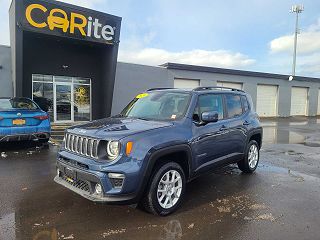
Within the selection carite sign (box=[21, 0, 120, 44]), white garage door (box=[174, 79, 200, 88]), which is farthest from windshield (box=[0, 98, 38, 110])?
white garage door (box=[174, 79, 200, 88])

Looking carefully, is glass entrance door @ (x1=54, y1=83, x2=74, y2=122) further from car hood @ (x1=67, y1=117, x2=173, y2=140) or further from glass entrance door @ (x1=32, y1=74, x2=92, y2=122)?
car hood @ (x1=67, y1=117, x2=173, y2=140)

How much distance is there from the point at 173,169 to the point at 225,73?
21475mm

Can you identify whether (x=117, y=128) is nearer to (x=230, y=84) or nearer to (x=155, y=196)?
(x=155, y=196)

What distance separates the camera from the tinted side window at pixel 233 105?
6326mm

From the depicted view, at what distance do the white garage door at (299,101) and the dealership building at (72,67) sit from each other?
11734 millimetres

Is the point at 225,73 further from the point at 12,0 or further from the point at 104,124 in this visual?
the point at 104,124

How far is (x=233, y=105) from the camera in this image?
6.52m

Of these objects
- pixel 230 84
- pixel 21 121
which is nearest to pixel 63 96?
pixel 21 121

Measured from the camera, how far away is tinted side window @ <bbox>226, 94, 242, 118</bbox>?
6.33 m

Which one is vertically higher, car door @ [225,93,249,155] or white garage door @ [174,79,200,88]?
white garage door @ [174,79,200,88]

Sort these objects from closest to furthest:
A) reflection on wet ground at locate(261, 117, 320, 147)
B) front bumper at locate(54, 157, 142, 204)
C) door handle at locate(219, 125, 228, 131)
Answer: front bumper at locate(54, 157, 142, 204)
door handle at locate(219, 125, 228, 131)
reflection on wet ground at locate(261, 117, 320, 147)

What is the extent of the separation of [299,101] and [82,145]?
31.3m

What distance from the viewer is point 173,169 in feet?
15.3

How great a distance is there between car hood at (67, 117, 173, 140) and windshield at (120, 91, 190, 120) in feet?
1.21
